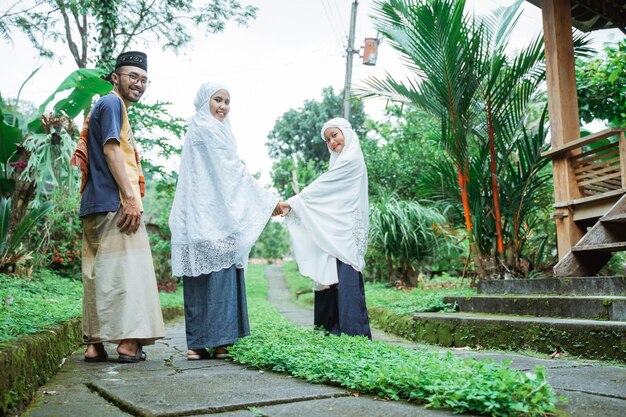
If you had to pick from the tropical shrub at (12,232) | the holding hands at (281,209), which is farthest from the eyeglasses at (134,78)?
the tropical shrub at (12,232)

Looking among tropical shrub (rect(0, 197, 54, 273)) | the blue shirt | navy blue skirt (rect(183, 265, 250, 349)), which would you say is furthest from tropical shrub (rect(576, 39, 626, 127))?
tropical shrub (rect(0, 197, 54, 273))

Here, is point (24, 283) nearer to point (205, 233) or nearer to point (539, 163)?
point (205, 233)

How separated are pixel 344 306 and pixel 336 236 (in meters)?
0.49

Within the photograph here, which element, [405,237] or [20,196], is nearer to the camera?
[20,196]

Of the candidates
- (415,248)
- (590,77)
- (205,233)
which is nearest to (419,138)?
(415,248)

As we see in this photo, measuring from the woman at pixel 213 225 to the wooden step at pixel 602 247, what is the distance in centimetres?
256

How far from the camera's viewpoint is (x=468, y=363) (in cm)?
219

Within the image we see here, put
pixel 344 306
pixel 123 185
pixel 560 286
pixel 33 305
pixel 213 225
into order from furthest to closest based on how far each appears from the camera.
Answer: pixel 560 286 → pixel 344 306 → pixel 33 305 → pixel 213 225 → pixel 123 185

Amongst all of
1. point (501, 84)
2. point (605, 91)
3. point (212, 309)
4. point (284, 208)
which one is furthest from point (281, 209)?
point (605, 91)

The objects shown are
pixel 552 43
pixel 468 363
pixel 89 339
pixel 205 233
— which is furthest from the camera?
pixel 552 43

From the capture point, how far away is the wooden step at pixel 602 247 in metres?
4.32

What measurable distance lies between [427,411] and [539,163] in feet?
14.5

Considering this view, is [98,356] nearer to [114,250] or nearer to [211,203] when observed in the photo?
[114,250]

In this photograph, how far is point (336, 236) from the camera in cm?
418
